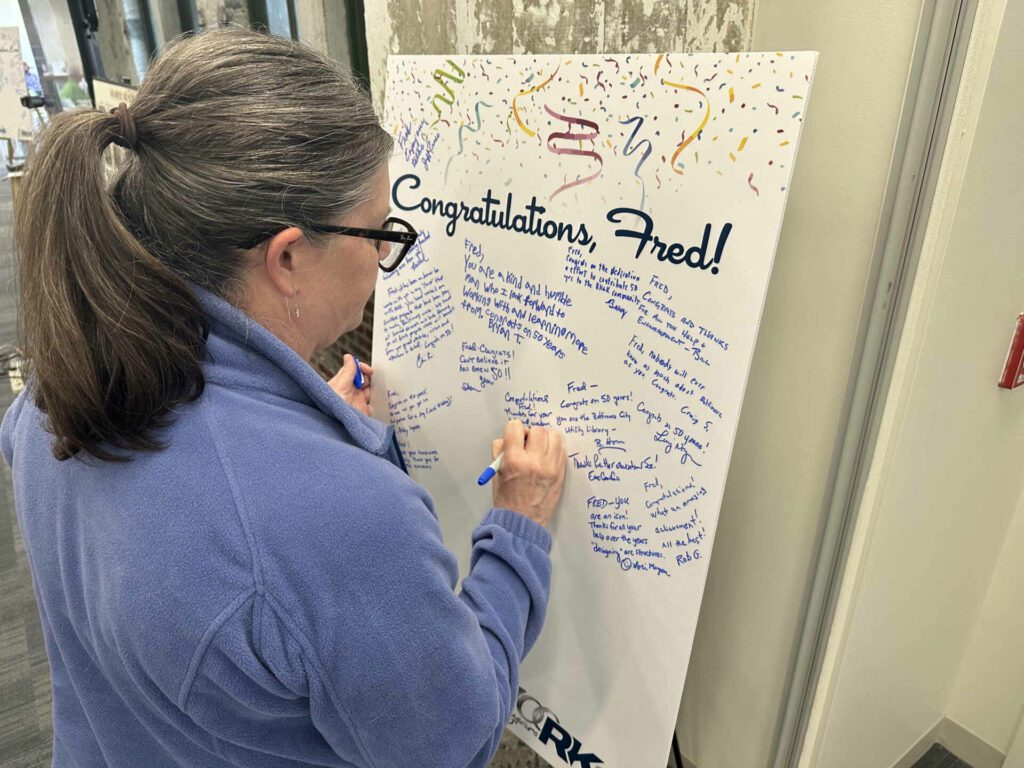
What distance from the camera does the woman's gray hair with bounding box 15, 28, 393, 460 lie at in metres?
0.63

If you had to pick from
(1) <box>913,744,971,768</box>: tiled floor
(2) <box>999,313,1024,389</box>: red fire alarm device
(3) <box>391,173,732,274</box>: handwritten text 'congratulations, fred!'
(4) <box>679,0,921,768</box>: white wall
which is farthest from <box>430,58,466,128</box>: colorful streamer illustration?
(1) <box>913,744,971,768</box>: tiled floor

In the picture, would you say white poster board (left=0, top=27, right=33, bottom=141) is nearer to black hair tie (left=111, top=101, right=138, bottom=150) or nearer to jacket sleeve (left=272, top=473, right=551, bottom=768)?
black hair tie (left=111, top=101, right=138, bottom=150)

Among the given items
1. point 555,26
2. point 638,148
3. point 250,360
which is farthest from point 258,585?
point 555,26

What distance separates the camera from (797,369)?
108 cm

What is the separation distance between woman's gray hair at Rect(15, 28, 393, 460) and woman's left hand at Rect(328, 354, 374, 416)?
0.69 meters

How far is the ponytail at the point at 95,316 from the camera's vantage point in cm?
62

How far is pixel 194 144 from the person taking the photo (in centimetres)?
68

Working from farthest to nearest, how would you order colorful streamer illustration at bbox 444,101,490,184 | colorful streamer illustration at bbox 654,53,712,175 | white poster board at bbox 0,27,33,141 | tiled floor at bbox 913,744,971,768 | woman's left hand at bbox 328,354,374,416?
1. white poster board at bbox 0,27,33,141
2. tiled floor at bbox 913,744,971,768
3. woman's left hand at bbox 328,354,374,416
4. colorful streamer illustration at bbox 444,101,490,184
5. colorful streamer illustration at bbox 654,53,712,175

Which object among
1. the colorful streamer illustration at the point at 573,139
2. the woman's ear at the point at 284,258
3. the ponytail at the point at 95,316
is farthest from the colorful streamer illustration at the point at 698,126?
the ponytail at the point at 95,316

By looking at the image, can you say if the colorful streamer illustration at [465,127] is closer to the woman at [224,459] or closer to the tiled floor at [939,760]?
the woman at [224,459]

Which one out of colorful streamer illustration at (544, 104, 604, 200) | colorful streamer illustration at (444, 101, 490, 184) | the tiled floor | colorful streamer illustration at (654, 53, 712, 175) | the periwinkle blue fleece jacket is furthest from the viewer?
the tiled floor

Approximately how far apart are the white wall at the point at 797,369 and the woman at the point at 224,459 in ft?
1.98

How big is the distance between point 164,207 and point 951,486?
131cm

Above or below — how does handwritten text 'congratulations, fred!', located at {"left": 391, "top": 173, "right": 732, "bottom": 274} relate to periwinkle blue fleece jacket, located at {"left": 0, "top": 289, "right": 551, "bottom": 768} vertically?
above
